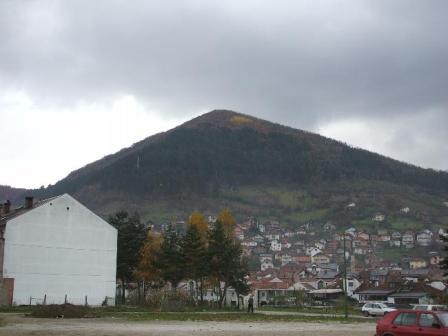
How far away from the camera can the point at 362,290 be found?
413 ft

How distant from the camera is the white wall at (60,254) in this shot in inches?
2530

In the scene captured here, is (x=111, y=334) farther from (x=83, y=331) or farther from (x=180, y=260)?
(x=180, y=260)

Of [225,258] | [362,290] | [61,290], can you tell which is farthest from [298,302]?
[61,290]

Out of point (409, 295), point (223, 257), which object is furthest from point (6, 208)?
point (409, 295)

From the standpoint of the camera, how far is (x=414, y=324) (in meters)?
22.2

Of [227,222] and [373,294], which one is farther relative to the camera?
[373,294]

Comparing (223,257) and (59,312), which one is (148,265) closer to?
(223,257)

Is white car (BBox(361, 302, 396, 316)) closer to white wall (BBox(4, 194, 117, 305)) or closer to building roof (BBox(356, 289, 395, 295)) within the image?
white wall (BBox(4, 194, 117, 305))

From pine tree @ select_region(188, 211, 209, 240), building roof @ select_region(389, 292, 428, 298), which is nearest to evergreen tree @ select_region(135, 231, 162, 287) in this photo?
pine tree @ select_region(188, 211, 209, 240)

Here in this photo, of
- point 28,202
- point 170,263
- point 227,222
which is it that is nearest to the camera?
point 28,202

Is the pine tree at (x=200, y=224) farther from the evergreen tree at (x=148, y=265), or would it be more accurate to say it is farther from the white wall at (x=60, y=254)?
the white wall at (x=60, y=254)

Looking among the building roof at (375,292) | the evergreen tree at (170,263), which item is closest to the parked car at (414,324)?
the evergreen tree at (170,263)

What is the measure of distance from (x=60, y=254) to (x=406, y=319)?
5106 centimetres

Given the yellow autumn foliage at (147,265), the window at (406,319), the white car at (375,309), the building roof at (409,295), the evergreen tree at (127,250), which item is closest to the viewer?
the window at (406,319)
